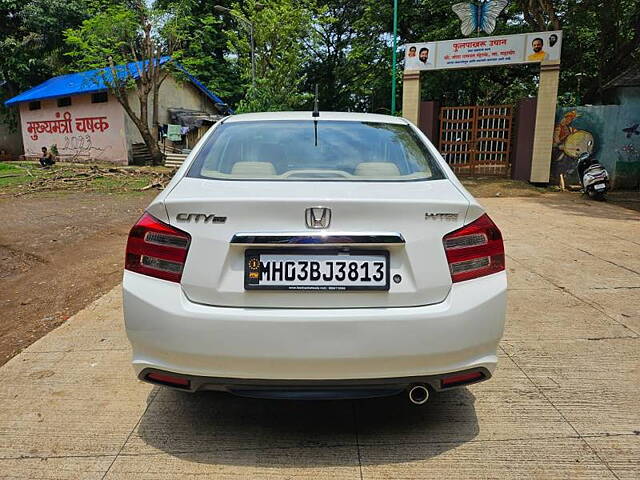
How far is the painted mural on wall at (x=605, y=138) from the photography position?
12.7 m

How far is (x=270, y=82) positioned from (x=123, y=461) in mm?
20945

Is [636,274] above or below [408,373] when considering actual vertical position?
below

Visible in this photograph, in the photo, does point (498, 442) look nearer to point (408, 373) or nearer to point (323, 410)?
point (408, 373)

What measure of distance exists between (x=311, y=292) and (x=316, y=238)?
219 mm

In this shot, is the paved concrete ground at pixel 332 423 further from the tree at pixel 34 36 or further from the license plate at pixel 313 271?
the tree at pixel 34 36

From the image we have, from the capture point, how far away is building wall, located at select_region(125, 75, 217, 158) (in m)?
24.8

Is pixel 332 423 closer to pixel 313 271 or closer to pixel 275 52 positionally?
pixel 313 271

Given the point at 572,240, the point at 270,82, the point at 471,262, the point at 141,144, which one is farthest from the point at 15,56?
the point at 471,262

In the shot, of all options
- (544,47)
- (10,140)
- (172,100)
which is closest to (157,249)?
(544,47)

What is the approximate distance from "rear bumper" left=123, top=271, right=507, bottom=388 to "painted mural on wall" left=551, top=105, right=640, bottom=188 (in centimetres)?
1297

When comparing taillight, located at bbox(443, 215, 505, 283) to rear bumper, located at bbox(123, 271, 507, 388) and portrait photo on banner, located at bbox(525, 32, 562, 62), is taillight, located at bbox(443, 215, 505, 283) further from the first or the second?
portrait photo on banner, located at bbox(525, 32, 562, 62)

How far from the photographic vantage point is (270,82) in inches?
851

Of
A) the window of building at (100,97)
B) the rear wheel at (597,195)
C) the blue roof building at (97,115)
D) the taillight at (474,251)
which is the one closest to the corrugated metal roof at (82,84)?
the blue roof building at (97,115)

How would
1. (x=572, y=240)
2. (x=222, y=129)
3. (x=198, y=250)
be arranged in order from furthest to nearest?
1. (x=572, y=240)
2. (x=222, y=129)
3. (x=198, y=250)
